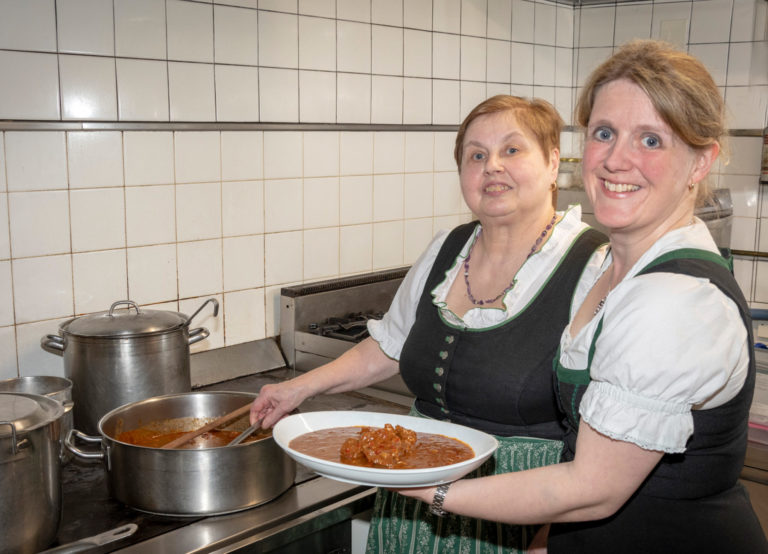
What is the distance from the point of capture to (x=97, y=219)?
204 cm

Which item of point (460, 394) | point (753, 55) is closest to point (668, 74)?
point (460, 394)

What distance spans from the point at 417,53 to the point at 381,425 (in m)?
1.74

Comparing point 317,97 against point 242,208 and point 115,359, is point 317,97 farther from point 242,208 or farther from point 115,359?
point 115,359

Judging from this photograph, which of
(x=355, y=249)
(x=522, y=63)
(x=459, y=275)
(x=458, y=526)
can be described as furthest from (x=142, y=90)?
(x=522, y=63)

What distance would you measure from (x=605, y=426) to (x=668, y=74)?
45 cm

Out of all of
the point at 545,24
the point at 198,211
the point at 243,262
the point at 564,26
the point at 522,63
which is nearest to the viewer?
the point at 198,211

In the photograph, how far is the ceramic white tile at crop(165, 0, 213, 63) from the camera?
2.12m

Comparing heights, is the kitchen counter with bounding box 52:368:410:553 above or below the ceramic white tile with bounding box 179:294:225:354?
below

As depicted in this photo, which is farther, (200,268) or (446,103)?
(446,103)

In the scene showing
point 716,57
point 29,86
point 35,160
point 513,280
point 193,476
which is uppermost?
point 716,57

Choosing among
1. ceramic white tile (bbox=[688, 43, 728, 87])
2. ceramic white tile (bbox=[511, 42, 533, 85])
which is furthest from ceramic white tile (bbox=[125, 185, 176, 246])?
ceramic white tile (bbox=[688, 43, 728, 87])

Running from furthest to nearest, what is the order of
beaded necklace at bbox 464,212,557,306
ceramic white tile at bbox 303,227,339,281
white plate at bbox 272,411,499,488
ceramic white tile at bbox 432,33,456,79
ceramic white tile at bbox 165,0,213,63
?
ceramic white tile at bbox 432,33,456,79 → ceramic white tile at bbox 303,227,339,281 → ceramic white tile at bbox 165,0,213,63 → beaded necklace at bbox 464,212,557,306 → white plate at bbox 272,411,499,488

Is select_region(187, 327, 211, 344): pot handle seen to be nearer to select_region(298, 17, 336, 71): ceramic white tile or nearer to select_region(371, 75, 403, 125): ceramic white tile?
select_region(298, 17, 336, 71): ceramic white tile

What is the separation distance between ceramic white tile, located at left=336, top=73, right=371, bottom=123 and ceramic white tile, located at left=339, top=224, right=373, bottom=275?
0.35m
